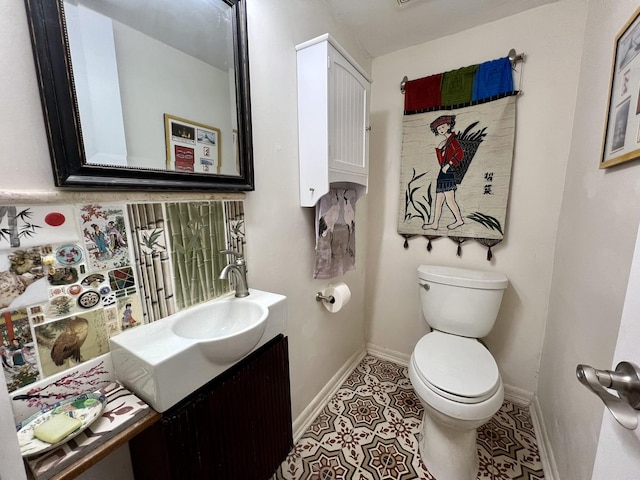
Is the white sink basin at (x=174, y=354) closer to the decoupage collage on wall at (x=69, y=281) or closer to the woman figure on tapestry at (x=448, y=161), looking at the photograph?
the decoupage collage on wall at (x=69, y=281)

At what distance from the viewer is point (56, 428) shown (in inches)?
21.0

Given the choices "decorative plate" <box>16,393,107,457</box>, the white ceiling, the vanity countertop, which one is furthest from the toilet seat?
the white ceiling

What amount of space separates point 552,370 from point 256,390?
4.74 ft

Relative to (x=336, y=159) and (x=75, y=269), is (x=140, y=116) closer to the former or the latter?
(x=75, y=269)

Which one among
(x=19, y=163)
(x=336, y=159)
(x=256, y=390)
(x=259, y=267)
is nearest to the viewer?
(x=19, y=163)

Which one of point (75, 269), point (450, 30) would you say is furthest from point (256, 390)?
point (450, 30)

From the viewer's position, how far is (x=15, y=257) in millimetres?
550

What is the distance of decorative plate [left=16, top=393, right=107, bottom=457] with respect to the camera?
506 millimetres

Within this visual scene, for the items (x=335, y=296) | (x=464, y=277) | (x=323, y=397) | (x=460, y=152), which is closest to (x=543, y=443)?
(x=464, y=277)

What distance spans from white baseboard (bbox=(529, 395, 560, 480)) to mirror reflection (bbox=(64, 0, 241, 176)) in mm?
1858

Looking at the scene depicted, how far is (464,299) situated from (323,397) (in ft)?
3.38

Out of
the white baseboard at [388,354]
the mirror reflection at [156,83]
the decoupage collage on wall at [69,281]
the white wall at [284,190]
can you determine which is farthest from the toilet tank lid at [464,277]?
the decoupage collage on wall at [69,281]

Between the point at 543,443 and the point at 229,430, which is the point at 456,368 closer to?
the point at 543,443

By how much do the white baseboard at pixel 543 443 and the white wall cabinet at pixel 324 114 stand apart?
1.60m
